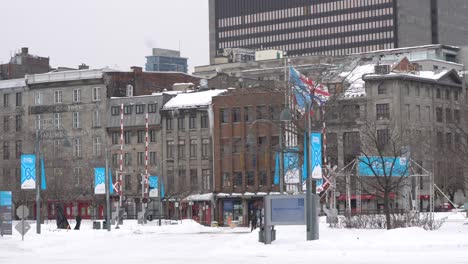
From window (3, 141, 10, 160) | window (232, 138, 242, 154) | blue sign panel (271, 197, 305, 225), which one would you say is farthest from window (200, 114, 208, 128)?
blue sign panel (271, 197, 305, 225)

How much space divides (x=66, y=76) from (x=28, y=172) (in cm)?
6027

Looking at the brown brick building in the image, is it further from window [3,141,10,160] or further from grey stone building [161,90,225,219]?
window [3,141,10,160]

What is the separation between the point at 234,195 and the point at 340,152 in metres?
11.3

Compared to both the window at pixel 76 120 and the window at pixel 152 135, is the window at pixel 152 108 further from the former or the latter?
the window at pixel 76 120

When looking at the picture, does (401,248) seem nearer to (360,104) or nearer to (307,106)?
(307,106)

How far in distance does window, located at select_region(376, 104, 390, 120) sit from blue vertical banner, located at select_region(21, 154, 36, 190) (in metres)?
50.2

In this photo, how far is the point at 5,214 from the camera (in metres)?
62.0

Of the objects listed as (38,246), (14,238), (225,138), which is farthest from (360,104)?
(38,246)

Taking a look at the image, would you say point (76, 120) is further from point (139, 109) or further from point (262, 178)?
point (262, 178)

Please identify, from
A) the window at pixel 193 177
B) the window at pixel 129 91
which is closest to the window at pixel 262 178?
the window at pixel 193 177

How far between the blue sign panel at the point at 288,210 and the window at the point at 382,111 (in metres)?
62.4

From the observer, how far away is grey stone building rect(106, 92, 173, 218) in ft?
373

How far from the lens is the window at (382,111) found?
105 m

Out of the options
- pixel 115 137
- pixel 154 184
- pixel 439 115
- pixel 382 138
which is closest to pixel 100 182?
pixel 154 184
